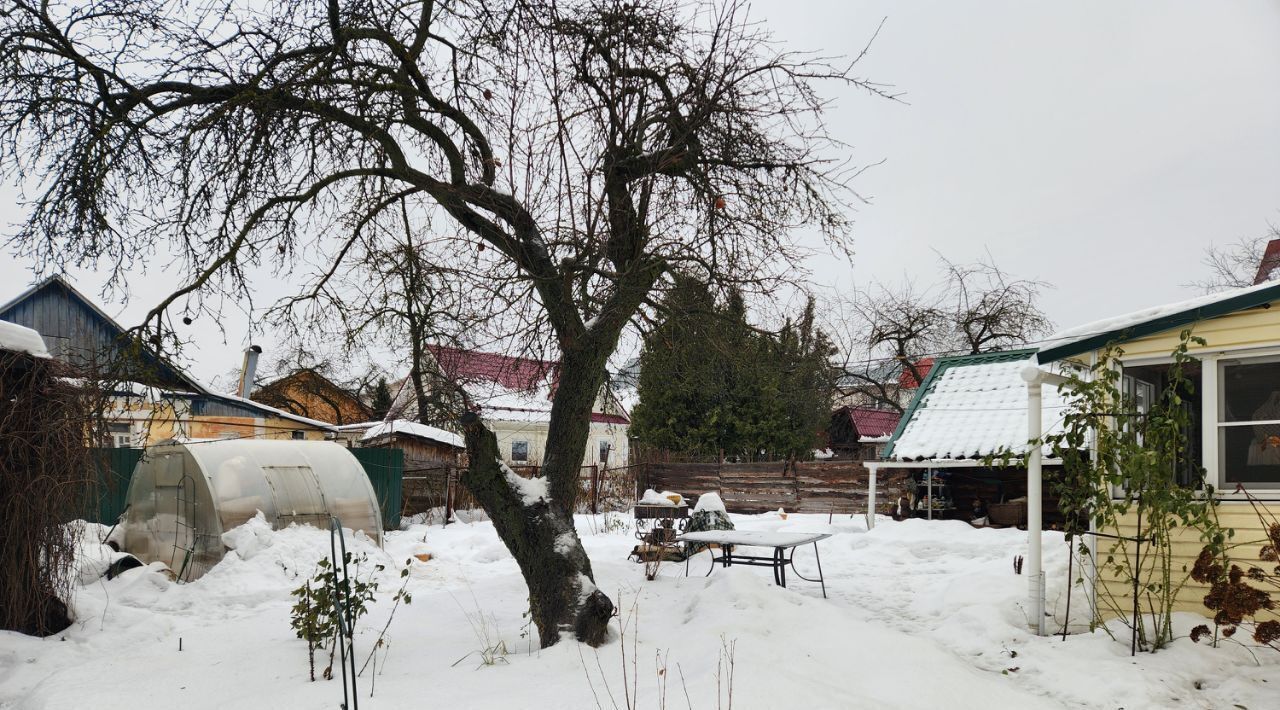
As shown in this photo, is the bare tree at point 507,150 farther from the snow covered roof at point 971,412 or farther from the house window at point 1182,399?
the snow covered roof at point 971,412

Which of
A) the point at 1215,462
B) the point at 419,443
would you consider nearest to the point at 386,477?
the point at 419,443

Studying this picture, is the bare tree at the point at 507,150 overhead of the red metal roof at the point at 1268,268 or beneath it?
beneath

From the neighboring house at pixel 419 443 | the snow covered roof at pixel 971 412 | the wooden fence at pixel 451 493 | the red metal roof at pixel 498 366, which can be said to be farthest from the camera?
the neighboring house at pixel 419 443

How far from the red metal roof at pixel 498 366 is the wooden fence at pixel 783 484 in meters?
10.4

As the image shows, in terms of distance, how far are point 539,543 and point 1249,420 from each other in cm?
613

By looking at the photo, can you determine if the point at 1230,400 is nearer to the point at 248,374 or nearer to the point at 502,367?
the point at 502,367

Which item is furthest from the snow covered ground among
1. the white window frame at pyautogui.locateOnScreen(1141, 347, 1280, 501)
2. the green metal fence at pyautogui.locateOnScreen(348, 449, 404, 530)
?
the green metal fence at pyautogui.locateOnScreen(348, 449, 404, 530)

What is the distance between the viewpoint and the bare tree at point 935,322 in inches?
918

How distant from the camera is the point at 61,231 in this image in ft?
21.2

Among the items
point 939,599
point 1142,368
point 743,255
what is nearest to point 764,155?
point 743,255

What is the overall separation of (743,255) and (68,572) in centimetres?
676

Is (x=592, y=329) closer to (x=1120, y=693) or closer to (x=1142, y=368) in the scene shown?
(x=1120, y=693)

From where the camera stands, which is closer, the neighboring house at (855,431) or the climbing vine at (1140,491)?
the climbing vine at (1140,491)

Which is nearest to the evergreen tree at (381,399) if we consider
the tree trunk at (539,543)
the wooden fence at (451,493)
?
the wooden fence at (451,493)
